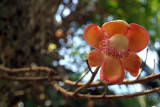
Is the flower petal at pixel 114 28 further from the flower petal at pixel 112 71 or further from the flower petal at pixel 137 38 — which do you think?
the flower petal at pixel 112 71

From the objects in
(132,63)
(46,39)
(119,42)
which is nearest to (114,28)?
(119,42)

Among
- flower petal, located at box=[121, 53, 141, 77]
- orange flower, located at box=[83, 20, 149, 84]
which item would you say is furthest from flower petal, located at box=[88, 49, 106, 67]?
flower petal, located at box=[121, 53, 141, 77]

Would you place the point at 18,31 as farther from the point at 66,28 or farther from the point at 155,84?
the point at 66,28

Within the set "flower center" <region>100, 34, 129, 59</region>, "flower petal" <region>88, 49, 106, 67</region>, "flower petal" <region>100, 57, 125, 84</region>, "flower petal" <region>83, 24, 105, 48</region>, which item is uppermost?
"flower petal" <region>83, 24, 105, 48</region>

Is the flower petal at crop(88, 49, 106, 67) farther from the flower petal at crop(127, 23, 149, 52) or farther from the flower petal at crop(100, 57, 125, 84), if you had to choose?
the flower petal at crop(127, 23, 149, 52)

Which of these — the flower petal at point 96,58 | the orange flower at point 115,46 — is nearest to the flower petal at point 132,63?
the orange flower at point 115,46
